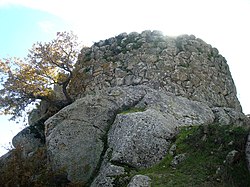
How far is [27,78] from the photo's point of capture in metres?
18.5

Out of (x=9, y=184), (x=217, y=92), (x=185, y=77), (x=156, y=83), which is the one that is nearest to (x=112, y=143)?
(x=9, y=184)

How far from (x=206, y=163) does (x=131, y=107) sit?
527 cm

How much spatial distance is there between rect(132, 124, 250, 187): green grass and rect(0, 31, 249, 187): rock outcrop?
0.42 meters

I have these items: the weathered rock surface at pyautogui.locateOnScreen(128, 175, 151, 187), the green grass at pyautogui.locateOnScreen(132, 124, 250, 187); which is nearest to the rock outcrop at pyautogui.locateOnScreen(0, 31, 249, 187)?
the weathered rock surface at pyautogui.locateOnScreen(128, 175, 151, 187)

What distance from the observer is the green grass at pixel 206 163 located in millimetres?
9758

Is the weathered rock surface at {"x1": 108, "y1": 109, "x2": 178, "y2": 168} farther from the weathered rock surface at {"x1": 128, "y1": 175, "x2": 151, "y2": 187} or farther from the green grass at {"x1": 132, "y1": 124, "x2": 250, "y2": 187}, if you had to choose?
the weathered rock surface at {"x1": 128, "y1": 175, "x2": 151, "y2": 187}

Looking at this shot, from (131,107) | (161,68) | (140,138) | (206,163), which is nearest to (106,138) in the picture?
(140,138)

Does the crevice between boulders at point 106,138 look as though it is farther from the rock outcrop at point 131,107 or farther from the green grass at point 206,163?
the green grass at point 206,163

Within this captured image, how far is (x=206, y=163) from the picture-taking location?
10578 mm

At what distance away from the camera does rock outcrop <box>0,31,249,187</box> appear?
12344 mm

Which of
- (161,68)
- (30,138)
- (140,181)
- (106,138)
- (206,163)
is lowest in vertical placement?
(140,181)

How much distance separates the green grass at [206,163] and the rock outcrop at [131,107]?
42cm

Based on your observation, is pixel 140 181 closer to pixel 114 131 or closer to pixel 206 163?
pixel 206 163

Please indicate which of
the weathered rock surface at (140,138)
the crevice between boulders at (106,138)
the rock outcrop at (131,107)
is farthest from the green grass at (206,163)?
the crevice between boulders at (106,138)
